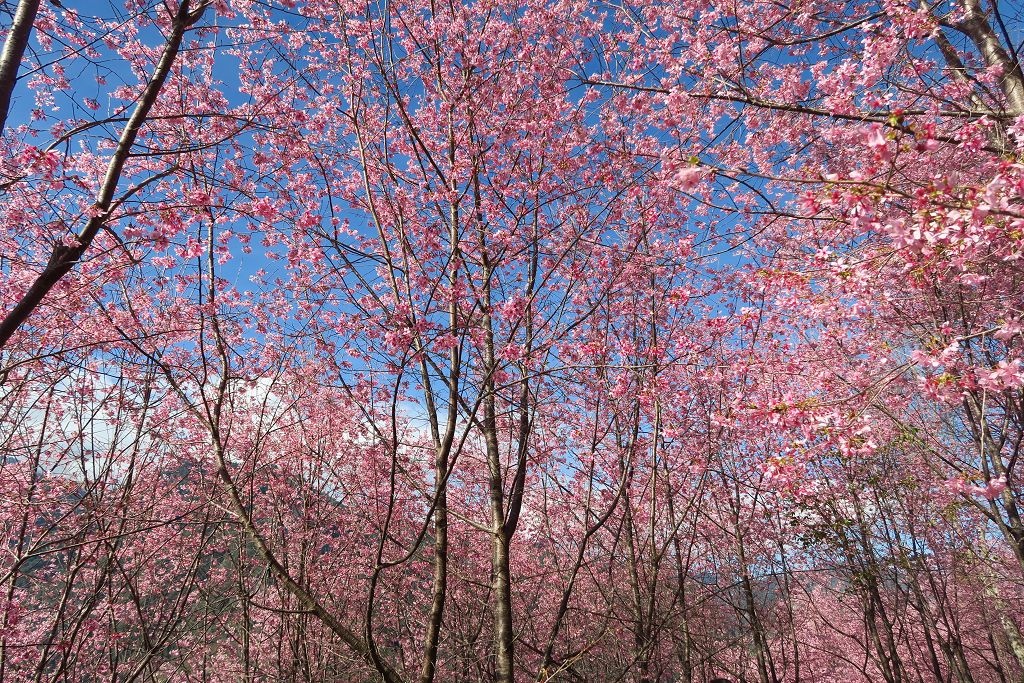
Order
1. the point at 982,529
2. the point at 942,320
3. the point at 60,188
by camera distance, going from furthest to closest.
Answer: the point at 982,529
the point at 942,320
the point at 60,188

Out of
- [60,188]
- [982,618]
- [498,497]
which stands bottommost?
[982,618]

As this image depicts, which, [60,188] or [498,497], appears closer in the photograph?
[60,188]

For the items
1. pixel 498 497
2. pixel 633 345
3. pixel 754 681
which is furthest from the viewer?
pixel 754 681

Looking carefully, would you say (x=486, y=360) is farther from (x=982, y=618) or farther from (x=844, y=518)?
(x=982, y=618)

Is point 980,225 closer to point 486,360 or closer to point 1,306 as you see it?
point 486,360

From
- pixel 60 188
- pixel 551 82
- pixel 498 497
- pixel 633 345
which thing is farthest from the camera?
pixel 633 345

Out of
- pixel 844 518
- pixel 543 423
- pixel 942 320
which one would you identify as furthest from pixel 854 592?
pixel 543 423

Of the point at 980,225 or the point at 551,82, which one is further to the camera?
the point at 551,82

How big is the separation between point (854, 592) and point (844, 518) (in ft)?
5.16

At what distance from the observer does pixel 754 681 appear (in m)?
18.3

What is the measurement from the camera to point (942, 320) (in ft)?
30.3

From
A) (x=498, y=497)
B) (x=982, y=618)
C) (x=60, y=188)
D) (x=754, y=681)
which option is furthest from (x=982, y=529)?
(x=60, y=188)

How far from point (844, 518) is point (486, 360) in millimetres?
9105

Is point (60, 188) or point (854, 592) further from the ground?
point (60, 188)
